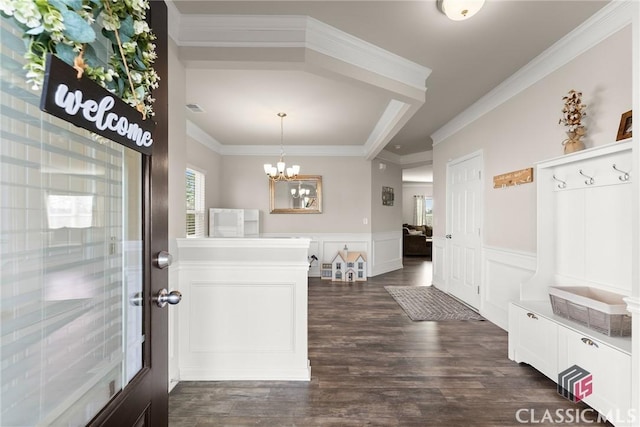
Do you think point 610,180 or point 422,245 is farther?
point 422,245

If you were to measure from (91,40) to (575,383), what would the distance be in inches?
112

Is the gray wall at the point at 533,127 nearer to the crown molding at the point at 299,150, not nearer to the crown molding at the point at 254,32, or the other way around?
the crown molding at the point at 254,32

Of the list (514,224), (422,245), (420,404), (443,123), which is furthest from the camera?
(422,245)

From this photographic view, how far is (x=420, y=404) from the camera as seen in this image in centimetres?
204

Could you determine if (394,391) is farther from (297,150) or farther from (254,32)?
(297,150)

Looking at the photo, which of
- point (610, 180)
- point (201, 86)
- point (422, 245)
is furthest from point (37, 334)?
point (422, 245)

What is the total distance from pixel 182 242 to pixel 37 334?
5.55 ft

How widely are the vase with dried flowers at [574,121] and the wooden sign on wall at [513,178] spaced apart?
61cm

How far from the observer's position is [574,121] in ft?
7.81

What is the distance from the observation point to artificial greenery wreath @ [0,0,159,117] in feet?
1.83

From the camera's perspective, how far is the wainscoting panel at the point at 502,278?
309 centimetres

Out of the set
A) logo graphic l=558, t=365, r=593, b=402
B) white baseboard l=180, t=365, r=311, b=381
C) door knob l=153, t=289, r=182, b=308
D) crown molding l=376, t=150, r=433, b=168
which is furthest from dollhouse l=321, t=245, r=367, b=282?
door knob l=153, t=289, r=182, b=308

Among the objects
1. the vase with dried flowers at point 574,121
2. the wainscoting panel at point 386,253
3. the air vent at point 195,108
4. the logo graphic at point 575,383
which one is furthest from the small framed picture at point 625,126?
the wainscoting panel at point 386,253

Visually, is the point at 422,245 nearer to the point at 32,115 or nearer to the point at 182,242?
the point at 182,242
